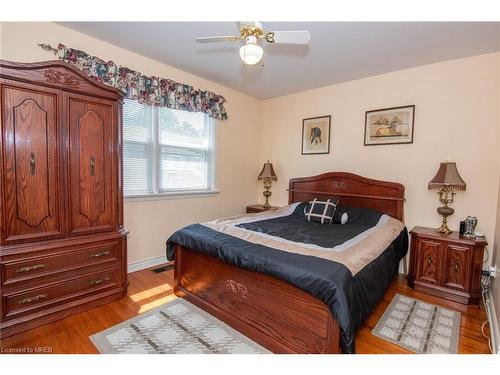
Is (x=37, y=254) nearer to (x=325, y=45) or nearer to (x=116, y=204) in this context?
(x=116, y=204)

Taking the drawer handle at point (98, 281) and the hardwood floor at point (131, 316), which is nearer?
the hardwood floor at point (131, 316)

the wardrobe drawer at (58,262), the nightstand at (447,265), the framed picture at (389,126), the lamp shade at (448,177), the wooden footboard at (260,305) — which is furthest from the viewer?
the framed picture at (389,126)

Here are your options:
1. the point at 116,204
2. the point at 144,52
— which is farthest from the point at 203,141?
the point at 116,204

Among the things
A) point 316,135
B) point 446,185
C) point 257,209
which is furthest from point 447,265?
point 257,209

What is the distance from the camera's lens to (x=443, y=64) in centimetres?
285

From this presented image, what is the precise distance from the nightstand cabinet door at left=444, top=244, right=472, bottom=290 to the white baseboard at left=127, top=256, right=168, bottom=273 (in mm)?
3239

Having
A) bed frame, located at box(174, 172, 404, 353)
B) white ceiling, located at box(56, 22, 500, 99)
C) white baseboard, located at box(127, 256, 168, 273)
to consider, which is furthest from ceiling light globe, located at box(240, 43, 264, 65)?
white baseboard, located at box(127, 256, 168, 273)

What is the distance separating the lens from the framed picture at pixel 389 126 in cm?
309

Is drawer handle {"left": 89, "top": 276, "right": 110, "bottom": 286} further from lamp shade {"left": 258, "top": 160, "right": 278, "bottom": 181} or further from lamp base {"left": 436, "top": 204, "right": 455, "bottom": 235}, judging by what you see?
lamp base {"left": 436, "top": 204, "right": 455, "bottom": 235}

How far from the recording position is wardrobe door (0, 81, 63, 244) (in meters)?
1.79

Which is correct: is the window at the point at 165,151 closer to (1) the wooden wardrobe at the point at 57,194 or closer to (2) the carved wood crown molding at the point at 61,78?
(1) the wooden wardrobe at the point at 57,194

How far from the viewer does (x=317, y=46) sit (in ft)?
8.52

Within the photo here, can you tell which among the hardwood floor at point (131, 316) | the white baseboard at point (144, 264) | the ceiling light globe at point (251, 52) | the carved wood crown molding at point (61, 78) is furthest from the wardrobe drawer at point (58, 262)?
the ceiling light globe at point (251, 52)
